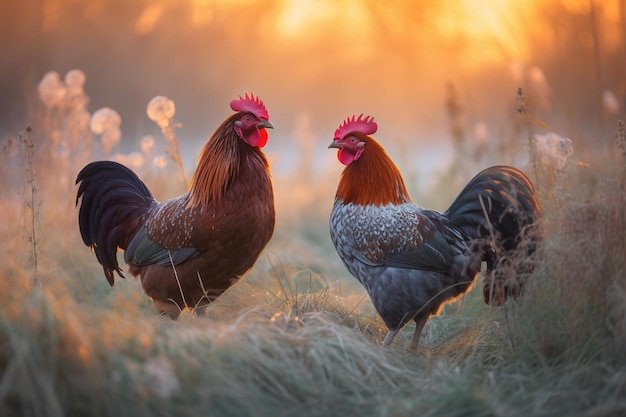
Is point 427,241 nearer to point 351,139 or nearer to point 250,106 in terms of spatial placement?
point 351,139

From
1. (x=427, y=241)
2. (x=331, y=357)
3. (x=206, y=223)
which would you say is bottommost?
(x=331, y=357)

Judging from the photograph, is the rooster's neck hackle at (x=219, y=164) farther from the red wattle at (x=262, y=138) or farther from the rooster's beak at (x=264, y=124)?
the rooster's beak at (x=264, y=124)

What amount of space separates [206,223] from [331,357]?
1393 mm

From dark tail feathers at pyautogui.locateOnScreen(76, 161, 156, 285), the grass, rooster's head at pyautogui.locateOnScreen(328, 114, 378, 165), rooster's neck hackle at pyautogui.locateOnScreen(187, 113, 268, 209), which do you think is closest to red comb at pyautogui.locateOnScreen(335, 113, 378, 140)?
rooster's head at pyautogui.locateOnScreen(328, 114, 378, 165)

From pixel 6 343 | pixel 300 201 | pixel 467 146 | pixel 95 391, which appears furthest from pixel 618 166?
pixel 300 201

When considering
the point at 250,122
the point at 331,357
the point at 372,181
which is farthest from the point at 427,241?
the point at 250,122

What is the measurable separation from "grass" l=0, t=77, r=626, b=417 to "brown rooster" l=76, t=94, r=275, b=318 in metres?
0.42

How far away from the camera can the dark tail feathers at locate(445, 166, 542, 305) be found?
366 cm

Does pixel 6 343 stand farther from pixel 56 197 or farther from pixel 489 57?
pixel 489 57

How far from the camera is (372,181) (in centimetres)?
430

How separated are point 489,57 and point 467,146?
6.65ft

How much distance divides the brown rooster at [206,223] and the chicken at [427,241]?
0.74 metres

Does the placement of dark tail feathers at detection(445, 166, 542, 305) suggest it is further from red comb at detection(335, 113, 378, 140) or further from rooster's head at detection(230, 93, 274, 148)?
rooster's head at detection(230, 93, 274, 148)

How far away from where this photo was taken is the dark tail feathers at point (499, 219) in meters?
3.66
